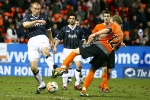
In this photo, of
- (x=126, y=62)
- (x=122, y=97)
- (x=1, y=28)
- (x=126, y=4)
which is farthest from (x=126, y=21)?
(x=122, y=97)

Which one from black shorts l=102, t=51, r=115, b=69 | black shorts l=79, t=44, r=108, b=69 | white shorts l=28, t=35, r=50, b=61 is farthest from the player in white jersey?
black shorts l=102, t=51, r=115, b=69

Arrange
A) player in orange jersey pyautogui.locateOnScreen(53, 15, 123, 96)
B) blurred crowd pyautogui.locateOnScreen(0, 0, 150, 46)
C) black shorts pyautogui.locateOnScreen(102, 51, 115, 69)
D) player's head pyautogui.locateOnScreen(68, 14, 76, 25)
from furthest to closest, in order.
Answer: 1. blurred crowd pyautogui.locateOnScreen(0, 0, 150, 46)
2. player's head pyautogui.locateOnScreen(68, 14, 76, 25)
3. black shorts pyautogui.locateOnScreen(102, 51, 115, 69)
4. player in orange jersey pyautogui.locateOnScreen(53, 15, 123, 96)

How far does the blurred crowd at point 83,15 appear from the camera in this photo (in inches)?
1009

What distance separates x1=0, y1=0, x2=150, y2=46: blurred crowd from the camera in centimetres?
2564

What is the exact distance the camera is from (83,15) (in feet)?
94.5

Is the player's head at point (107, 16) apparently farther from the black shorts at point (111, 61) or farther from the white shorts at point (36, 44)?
the white shorts at point (36, 44)

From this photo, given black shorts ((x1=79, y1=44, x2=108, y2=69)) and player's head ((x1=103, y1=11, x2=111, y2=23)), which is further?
player's head ((x1=103, y1=11, x2=111, y2=23))

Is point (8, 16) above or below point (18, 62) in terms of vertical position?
above

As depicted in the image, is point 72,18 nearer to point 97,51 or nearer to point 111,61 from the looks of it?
point 111,61

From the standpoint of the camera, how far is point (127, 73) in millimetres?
24031

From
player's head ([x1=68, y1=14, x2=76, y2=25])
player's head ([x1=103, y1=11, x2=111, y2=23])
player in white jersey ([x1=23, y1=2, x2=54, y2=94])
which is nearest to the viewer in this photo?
player in white jersey ([x1=23, y1=2, x2=54, y2=94])

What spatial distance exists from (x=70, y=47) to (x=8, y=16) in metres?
9.28

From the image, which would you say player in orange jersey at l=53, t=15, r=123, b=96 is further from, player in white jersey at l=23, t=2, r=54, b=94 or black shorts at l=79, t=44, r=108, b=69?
player in white jersey at l=23, t=2, r=54, b=94

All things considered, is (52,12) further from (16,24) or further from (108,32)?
(108,32)
